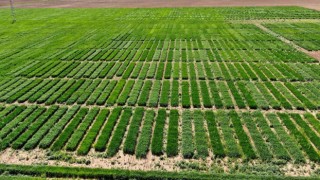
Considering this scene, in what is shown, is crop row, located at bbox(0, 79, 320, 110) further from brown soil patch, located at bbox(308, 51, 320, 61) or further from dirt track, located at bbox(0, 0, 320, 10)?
dirt track, located at bbox(0, 0, 320, 10)

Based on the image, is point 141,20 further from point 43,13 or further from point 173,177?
point 173,177

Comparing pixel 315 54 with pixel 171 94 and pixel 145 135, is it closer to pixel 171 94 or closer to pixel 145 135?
pixel 171 94

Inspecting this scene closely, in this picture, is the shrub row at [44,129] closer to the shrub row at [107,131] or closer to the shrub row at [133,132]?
the shrub row at [107,131]

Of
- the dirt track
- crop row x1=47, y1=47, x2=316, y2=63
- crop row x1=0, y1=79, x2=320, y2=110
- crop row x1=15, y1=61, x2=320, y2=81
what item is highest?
the dirt track

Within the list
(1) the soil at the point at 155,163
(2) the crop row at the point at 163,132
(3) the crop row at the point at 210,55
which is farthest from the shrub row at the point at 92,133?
(3) the crop row at the point at 210,55

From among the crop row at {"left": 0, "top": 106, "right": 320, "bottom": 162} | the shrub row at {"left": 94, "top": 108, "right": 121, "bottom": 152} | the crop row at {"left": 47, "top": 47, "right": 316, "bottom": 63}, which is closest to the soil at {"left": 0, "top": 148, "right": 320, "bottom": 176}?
the crop row at {"left": 0, "top": 106, "right": 320, "bottom": 162}
